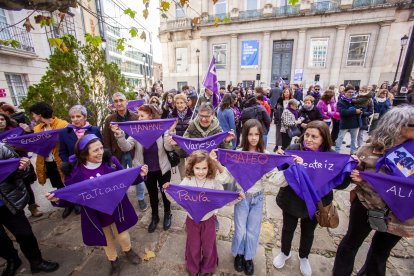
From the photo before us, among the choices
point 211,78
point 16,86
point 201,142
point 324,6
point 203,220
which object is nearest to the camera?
point 203,220

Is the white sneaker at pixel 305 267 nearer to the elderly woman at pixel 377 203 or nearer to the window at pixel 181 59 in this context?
the elderly woman at pixel 377 203

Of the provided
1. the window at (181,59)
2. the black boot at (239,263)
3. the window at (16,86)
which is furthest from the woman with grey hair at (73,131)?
the window at (181,59)

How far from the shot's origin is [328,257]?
2.85 meters

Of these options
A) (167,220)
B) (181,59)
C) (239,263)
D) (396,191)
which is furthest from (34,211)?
(181,59)

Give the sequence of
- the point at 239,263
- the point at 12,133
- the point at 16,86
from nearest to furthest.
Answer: the point at 239,263 < the point at 12,133 < the point at 16,86

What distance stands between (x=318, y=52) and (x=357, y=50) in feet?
11.4

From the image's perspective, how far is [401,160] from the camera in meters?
1.84

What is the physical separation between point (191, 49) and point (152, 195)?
82.1ft

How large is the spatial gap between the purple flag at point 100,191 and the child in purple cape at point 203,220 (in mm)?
685

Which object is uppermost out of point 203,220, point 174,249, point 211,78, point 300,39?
point 300,39

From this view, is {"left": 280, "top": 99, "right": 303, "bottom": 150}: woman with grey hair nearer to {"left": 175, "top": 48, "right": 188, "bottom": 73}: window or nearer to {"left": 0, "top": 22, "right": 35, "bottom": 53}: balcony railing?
{"left": 0, "top": 22, "right": 35, "bottom": 53}: balcony railing

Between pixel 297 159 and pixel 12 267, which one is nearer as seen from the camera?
pixel 297 159

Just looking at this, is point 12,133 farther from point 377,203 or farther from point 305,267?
point 377,203

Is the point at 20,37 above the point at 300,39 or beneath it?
beneath
